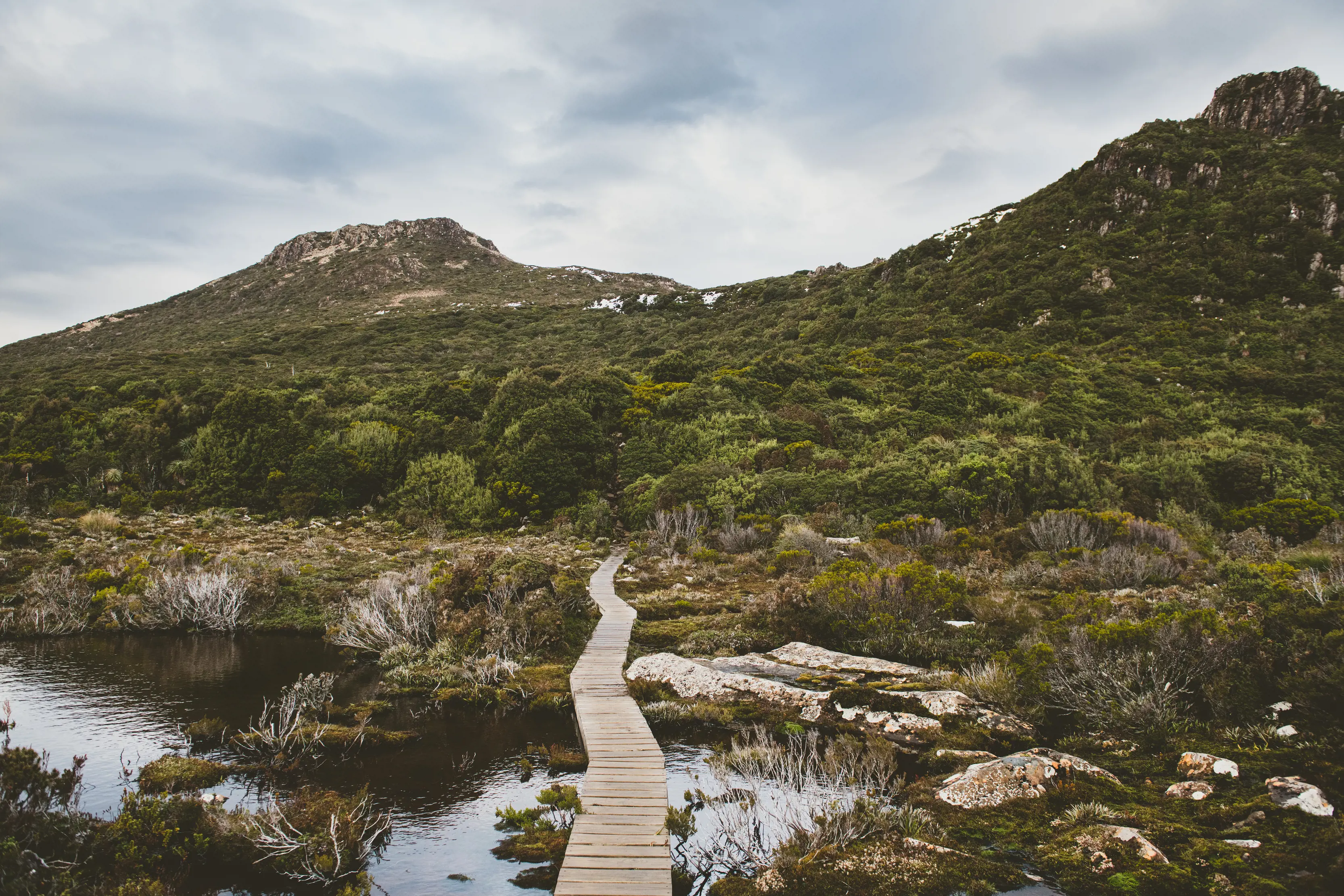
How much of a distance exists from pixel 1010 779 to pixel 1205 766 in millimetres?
2082

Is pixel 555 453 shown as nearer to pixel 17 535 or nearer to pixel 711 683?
pixel 17 535

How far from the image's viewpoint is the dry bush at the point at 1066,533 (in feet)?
57.0

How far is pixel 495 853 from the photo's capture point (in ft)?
21.1

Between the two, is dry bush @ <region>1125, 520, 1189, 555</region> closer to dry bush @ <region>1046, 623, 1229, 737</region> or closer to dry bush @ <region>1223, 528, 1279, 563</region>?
dry bush @ <region>1223, 528, 1279, 563</region>

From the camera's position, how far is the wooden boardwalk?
5.47 meters

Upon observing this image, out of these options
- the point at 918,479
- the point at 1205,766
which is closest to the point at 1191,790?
the point at 1205,766

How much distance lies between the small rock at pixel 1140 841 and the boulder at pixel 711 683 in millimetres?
4241

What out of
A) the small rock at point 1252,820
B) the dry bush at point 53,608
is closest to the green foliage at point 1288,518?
the small rock at point 1252,820

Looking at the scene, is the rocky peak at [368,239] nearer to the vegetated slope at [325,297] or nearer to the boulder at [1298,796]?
the vegetated slope at [325,297]

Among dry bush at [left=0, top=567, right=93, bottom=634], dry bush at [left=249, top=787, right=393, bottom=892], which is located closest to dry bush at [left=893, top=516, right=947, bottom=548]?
dry bush at [left=249, top=787, right=393, bottom=892]

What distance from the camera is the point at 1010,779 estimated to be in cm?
721

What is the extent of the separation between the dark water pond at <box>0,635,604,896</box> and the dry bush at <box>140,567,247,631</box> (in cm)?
59

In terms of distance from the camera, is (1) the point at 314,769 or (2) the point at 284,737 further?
(2) the point at 284,737

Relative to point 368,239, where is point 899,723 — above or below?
below
